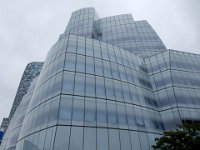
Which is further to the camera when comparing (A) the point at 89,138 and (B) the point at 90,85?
(B) the point at 90,85

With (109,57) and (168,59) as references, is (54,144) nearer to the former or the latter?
(109,57)

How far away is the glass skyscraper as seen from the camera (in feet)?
103

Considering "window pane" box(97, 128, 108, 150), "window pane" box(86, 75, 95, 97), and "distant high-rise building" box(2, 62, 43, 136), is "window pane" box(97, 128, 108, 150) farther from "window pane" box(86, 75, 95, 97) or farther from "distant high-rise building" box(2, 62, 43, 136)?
"distant high-rise building" box(2, 62, 43, 136)

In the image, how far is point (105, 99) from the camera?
36219mm

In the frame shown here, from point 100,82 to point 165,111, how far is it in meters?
15.8

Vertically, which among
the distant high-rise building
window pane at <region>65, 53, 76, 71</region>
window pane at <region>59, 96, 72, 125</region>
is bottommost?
window pane at <region>59, 96, 72, 125</region>

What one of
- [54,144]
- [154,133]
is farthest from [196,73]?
[54,144]

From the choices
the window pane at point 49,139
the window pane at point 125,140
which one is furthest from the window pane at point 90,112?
the window pane at point 49,139

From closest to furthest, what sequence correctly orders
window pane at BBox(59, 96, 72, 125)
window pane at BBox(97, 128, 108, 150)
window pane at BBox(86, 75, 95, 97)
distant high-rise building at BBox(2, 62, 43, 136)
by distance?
window pane at BBox(97, 128, 108, 150), window pane at BBox(59, 96, 72, 125), window pane at BBox(86, 75, 95, 97), distant high-rise building at BBox(2, 62, 43, 136)

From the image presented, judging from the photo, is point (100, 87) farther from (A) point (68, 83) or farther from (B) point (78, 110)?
(B) point (78, 110)

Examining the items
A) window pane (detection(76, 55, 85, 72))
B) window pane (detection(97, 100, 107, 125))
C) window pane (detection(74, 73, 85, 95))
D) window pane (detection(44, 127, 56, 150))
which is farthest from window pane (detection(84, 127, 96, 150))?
window pane (detection(76, 55, 85, 72))

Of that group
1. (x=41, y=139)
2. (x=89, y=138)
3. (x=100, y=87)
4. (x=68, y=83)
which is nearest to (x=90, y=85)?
(x=100, y=87)

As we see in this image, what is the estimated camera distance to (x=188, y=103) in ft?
142

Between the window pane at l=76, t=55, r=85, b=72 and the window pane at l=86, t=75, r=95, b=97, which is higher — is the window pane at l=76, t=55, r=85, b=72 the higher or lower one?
the higher one
